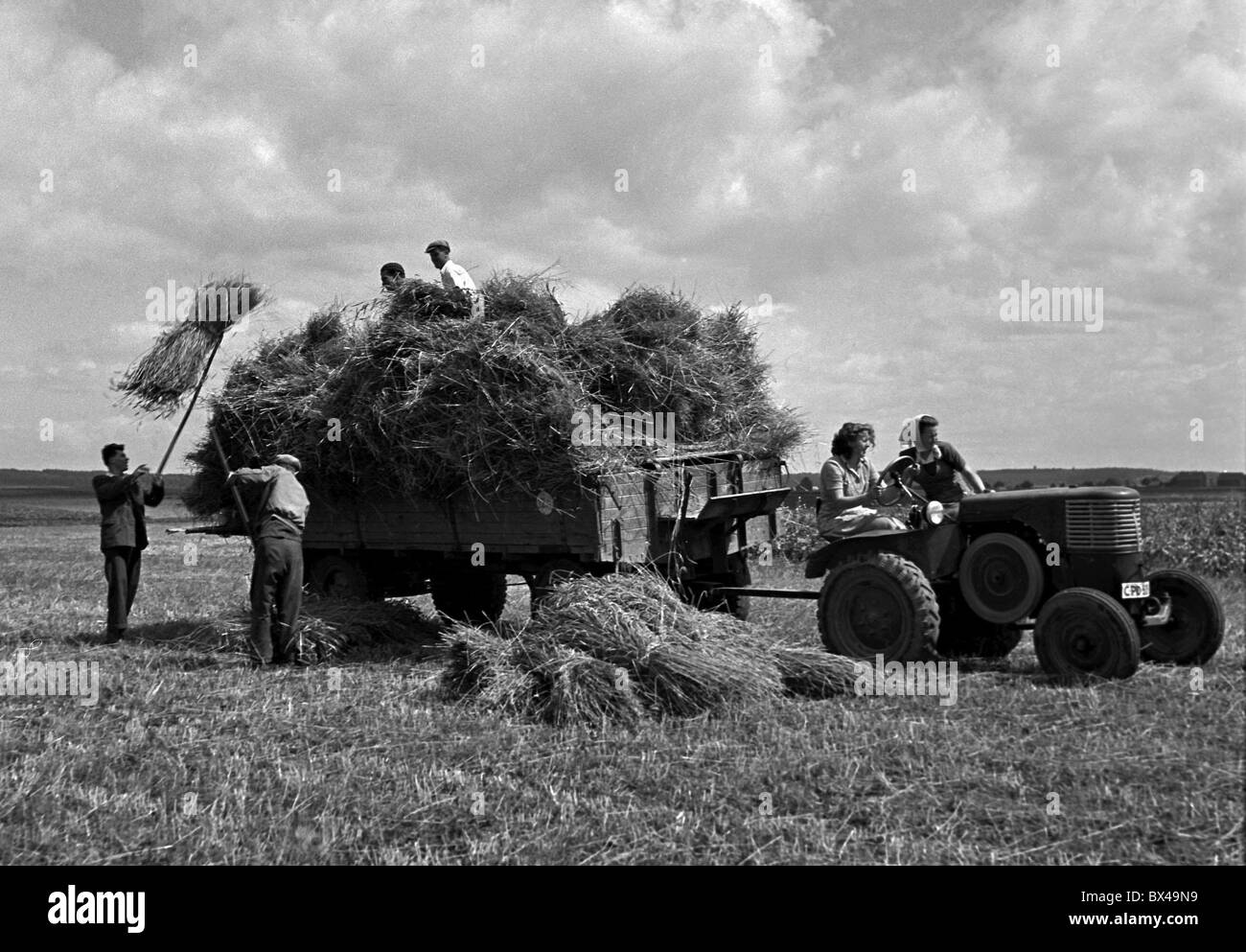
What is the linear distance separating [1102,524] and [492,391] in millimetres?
4444

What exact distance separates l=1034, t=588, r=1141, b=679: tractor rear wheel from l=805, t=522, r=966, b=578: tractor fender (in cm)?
91

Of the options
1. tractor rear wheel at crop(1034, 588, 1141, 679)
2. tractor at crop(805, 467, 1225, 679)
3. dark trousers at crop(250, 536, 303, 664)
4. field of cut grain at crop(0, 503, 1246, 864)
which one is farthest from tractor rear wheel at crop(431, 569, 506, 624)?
tractor rear wheel at crop(1034, 588, 1141, 679)

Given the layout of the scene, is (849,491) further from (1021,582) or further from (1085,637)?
(1085,637)

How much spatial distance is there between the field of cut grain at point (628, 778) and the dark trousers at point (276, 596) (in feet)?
2.78

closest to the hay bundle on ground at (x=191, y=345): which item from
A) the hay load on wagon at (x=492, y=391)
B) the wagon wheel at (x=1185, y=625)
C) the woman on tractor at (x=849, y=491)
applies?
Answer: the hay load on wagon at (x=492, y=391)

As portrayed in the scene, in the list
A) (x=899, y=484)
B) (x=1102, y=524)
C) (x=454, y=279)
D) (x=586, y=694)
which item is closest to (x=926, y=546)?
(x=899, y=484)

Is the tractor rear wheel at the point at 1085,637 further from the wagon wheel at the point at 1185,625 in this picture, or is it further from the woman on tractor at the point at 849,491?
the woman on tractor at the point at 849,491

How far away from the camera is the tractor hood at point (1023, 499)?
A: 7422mm

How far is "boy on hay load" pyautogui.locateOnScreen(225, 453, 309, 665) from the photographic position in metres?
8.52

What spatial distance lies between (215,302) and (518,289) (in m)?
2.93
